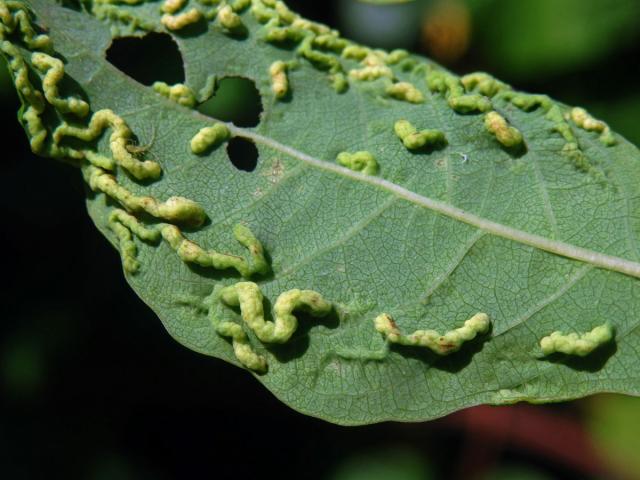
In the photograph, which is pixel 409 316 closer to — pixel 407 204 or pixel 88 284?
pixel 407 204

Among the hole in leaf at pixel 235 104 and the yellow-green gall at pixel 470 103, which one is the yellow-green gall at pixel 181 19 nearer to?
the hole in leaf at pixel 235 104

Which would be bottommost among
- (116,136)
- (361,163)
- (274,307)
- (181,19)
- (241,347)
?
(241,347)

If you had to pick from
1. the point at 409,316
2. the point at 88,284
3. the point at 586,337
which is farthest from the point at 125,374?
the point at 586,337

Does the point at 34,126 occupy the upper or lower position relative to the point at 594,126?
lower

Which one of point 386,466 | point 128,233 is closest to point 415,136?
point 128,233

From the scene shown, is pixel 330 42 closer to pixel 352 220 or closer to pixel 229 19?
pixel 229 19

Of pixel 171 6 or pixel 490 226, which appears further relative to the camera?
pixel 171 6
